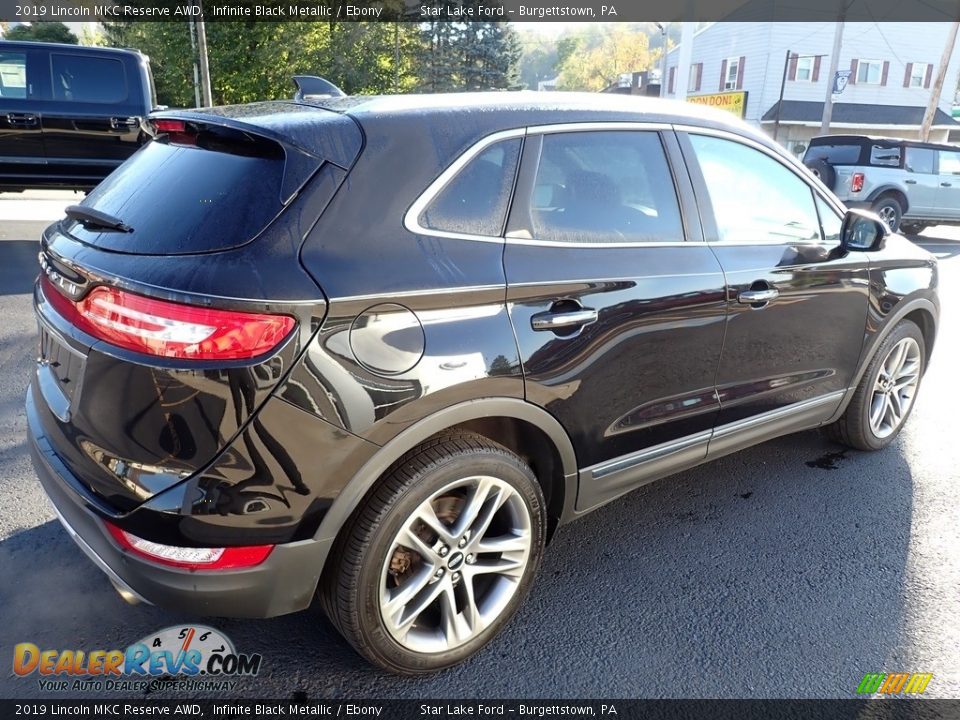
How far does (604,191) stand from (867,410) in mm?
2262

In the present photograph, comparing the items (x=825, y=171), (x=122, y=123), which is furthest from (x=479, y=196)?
(x=825, y=171)

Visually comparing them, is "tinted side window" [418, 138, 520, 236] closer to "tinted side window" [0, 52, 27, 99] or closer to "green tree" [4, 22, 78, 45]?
"tinted side window" [0, 52, 27, 99]

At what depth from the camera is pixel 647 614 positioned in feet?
8.68

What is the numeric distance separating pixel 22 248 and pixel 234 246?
26.5 ft

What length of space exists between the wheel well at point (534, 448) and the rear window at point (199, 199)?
0.92 metres

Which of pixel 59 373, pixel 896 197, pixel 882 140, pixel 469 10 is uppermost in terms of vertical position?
pixel 469 10

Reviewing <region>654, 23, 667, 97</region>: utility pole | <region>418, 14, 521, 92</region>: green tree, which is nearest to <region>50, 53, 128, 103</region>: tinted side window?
<region>654, 23, 667, 97</region>: utility pole

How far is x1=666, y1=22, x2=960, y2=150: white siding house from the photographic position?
119 feet

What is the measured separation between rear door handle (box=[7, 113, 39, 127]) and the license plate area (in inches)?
321

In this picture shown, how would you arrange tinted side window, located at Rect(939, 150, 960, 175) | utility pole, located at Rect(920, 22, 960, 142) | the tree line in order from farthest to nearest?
the tree line, utility pole, located at Rect(920, 22, 960, 142), tinted side window, located at Rect(939, 150, 960, 175)

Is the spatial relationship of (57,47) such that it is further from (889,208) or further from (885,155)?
(889,208)

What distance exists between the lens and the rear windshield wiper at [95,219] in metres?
2.10

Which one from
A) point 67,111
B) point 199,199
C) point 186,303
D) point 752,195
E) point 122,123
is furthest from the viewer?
point 122,123

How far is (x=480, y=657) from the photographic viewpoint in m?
2.42
